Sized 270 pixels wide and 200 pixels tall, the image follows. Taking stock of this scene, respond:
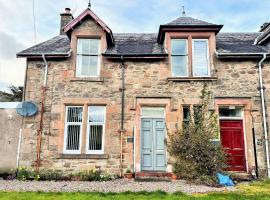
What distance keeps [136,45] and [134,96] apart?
3098 millimetres

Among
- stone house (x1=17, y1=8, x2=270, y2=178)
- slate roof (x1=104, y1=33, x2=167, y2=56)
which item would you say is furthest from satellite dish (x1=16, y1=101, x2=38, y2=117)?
slate roof (x1=104, y1=33, x2=167, y2=56)

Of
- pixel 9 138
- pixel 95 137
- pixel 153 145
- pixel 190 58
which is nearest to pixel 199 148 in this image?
pixel 153 145

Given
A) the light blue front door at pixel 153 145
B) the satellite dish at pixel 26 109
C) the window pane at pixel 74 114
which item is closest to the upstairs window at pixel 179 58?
the light blue front door at pixel 153 145

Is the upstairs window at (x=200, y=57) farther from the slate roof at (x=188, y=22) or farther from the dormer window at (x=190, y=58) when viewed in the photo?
the slate roof at (x=188, y=22)

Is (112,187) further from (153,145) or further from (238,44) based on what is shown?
(238,44)

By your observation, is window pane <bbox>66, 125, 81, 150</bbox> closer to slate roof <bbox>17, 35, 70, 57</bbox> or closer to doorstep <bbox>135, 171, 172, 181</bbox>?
doorstep <bbox>135, 171, 172, 181</bbox>

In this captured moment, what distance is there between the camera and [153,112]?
12.3m

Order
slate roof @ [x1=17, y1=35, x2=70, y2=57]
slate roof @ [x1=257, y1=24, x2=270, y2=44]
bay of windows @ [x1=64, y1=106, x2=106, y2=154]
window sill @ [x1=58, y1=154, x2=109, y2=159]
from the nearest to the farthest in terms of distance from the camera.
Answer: window sill @ [x1=58, y1=154, x2=109, y2=159]
bay of windows @ [x1=64, y1=106, x2=106, y2=154]
slate roof @ [x1=17, y1=35, x2=70, y2=57]
slate roof @ [x1=257, y1=24, x2=270, y2=44]

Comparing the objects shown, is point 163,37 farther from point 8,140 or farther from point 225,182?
point 8,140

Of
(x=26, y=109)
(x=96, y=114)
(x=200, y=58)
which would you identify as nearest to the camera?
(x=26, y=109)

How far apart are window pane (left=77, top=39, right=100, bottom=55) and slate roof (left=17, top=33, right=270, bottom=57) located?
569 millimetres

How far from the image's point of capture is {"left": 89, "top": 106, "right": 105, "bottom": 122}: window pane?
1217cm

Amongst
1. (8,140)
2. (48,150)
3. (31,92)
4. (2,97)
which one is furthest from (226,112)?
(2,97)

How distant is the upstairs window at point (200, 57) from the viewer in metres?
12.5
